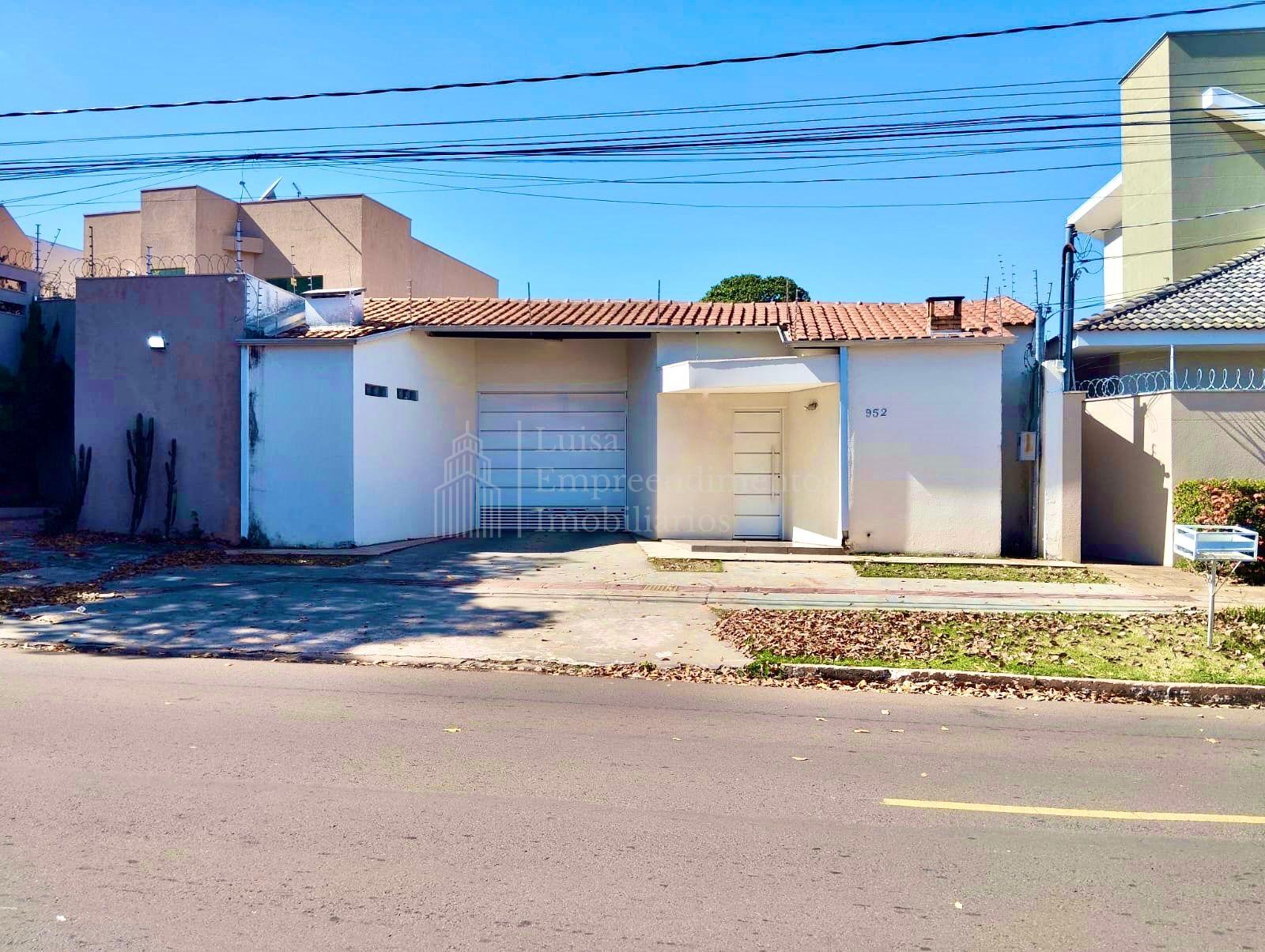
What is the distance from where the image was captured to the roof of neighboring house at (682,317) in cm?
1516

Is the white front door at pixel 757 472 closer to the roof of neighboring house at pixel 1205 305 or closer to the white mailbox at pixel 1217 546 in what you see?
the roof of neighboring house at pixel 1205 305

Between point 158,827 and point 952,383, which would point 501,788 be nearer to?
point 158,827

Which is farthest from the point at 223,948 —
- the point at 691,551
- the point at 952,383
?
the point at 952,383

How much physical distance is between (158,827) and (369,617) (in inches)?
222

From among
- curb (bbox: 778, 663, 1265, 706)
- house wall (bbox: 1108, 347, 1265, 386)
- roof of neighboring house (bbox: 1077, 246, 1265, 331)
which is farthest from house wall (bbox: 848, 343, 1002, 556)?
curb (bbox: 778, 663, 1265, 706)

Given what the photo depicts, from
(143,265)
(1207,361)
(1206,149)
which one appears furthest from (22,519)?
(1206,149)

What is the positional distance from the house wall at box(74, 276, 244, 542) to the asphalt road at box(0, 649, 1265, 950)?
8666 millimetres

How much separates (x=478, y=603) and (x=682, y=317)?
25.1 feet

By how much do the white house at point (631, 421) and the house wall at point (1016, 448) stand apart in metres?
0.54

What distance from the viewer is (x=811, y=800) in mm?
4941

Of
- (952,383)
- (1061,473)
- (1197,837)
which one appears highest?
(952,383)

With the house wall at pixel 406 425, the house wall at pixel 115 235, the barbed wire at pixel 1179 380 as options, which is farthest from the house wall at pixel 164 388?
the house wall at pixel 115 235

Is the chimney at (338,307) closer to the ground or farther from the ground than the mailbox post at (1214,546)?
farther from the ground

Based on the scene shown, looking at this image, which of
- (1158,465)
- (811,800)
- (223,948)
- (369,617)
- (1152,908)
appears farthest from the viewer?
(1158,465)
